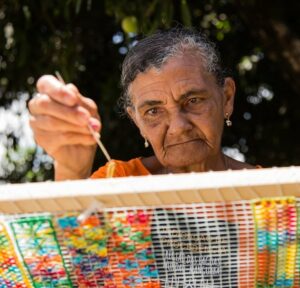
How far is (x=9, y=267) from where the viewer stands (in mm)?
1253

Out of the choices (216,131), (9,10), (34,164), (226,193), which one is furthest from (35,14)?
(226,193)

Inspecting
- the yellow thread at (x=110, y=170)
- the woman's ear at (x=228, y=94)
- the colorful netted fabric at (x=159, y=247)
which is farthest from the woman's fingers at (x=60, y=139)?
the woman's ear at (x=228, y=94)

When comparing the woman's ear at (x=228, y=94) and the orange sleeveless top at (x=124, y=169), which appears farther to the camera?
the woman's ear at (x=228, y=94)

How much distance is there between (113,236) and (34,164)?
11.1 feet

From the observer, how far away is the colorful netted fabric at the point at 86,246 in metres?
1.13

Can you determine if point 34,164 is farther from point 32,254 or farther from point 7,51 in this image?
point 32,254

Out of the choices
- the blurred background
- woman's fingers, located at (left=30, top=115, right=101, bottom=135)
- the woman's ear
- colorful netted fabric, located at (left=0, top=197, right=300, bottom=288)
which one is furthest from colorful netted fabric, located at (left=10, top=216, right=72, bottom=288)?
the blurred background

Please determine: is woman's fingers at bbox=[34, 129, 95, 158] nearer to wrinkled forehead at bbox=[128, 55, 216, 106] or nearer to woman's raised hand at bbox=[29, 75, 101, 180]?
woman's raised hand at bbox=[29, 75, 101, 180]

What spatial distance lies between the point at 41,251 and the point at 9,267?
0.09 metres

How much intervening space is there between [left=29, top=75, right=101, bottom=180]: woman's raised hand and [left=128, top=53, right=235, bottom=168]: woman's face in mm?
446

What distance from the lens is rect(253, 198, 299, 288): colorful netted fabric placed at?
1120mm

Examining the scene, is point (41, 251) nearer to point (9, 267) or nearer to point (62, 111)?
point (9, 267)

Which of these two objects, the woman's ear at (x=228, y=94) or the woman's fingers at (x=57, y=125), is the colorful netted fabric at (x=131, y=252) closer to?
the woman's fingers at (x=57, y=125)

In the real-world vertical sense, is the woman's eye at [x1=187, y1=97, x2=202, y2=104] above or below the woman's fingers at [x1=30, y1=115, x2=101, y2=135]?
below
